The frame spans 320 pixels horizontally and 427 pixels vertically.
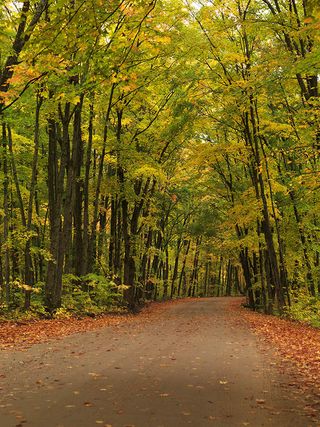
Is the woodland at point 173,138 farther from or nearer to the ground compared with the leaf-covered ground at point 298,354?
farther from the ground

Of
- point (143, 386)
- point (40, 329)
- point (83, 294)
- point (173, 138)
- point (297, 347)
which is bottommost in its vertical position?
point (297, 347)

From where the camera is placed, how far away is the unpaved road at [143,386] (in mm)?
4988

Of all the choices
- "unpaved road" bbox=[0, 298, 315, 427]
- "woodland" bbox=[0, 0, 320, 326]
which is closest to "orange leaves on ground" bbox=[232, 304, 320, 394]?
"unpaved road" bbox=[0, 298, 315, 427]

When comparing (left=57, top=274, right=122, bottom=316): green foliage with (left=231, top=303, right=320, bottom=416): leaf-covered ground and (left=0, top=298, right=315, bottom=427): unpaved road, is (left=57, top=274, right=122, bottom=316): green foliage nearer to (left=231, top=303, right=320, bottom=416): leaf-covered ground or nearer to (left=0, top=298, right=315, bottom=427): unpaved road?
(left=0, top=298, right=315, bottom=427): unpaved road

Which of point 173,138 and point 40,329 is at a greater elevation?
point 173,138

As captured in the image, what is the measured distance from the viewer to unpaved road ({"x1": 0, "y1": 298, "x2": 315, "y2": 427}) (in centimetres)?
499

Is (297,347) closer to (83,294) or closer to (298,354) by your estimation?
(298,354)

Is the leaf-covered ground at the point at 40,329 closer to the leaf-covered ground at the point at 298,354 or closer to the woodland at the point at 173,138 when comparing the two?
the woodland at the point at 173,138

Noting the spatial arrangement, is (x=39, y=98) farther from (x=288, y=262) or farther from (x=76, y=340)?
(x=288, y=262)

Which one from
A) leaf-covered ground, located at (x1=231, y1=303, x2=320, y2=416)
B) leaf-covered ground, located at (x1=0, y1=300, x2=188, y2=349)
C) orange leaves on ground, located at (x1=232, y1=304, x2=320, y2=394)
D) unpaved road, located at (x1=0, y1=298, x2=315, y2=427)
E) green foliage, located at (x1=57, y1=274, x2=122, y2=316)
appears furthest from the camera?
green foliage, located at (x1=57, y1=274, x2=122, y2=316)

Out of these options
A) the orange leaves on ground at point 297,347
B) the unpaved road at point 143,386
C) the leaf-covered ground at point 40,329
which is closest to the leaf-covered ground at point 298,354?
the orange leaves on ground at point 297,347

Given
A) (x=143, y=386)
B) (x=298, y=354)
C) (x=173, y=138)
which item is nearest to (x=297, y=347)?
(x=298, y=354)

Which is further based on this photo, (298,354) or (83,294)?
(83,294)

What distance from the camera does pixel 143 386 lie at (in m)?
6.50
